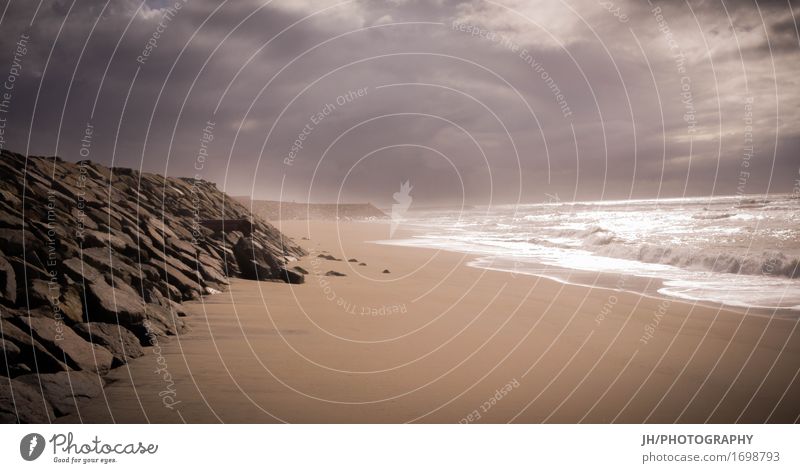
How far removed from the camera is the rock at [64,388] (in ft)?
17.6

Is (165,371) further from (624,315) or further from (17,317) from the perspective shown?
(624,315)

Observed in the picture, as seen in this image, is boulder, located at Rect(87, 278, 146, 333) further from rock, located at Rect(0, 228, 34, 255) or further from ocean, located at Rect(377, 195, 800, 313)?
ocean, located at Rect(377, 195, 800, 313)

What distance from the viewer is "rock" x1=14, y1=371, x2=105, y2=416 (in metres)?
5.36

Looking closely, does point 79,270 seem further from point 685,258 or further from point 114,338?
point 685,258

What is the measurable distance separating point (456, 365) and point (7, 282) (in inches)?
289

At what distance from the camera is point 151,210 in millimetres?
14375

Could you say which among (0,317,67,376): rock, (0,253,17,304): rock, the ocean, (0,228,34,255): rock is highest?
the ocean

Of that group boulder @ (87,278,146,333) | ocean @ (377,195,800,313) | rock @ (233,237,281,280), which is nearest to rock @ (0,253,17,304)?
boulder @ (87,278,146,333)

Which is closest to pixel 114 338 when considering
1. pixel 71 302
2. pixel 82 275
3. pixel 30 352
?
pixel 71 302

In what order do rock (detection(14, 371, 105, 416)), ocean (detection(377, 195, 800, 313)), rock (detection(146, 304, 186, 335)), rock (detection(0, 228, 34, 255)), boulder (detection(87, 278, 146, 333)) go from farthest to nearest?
ocean (detection(377, 195, 800, 313)), rock (detection(146, 304, 186, 335)), rock (detection(0, 228, 34, 255)), boulder (detection(87, 278, 146, 333)), rock (detection(14, 371, 105, 416))

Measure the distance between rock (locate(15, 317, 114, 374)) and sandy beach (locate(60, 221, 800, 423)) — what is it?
0.35 metres

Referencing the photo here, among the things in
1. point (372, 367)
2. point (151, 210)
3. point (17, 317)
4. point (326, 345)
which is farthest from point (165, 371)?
point (151, 210)

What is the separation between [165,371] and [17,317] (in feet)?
6.87

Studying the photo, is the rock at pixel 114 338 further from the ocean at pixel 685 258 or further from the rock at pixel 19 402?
the ocean at pixel 685 258
